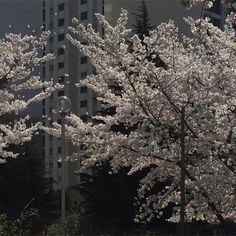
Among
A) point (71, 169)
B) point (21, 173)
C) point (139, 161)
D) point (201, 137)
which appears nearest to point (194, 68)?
point (201, 137)

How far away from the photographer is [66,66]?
65.1 m

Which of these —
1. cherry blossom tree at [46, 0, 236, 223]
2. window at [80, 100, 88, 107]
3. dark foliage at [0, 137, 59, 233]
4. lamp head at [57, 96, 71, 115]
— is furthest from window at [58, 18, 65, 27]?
lamp head at [57, 96, 71, 115]

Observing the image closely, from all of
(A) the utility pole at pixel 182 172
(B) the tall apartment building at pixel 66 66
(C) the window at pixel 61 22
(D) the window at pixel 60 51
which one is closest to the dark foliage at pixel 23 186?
(B) the tall apartment building at pixel 66 66

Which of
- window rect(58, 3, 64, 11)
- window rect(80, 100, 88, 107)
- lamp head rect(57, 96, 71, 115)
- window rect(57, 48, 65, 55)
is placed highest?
window rect(58, 3, 64, 11)

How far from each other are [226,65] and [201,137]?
176 centimetres

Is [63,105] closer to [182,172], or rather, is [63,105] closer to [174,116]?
[174,116]

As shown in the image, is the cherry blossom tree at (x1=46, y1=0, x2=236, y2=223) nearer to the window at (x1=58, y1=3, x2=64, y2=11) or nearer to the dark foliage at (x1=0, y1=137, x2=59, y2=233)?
the dark foliage at (x1=0, y1=137, x2=59, y2=233)

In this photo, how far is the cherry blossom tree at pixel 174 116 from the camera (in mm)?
12930

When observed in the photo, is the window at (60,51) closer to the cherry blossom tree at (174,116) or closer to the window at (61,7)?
the window at (61,7)

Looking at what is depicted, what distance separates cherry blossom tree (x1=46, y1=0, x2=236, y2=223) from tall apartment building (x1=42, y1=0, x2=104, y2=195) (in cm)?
4524

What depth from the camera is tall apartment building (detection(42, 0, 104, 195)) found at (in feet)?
203

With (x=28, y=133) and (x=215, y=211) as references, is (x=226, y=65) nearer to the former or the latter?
(x=215, y=211)

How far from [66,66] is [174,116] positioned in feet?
172

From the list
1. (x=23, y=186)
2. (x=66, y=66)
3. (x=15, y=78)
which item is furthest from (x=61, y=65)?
(x=15, y=78)
